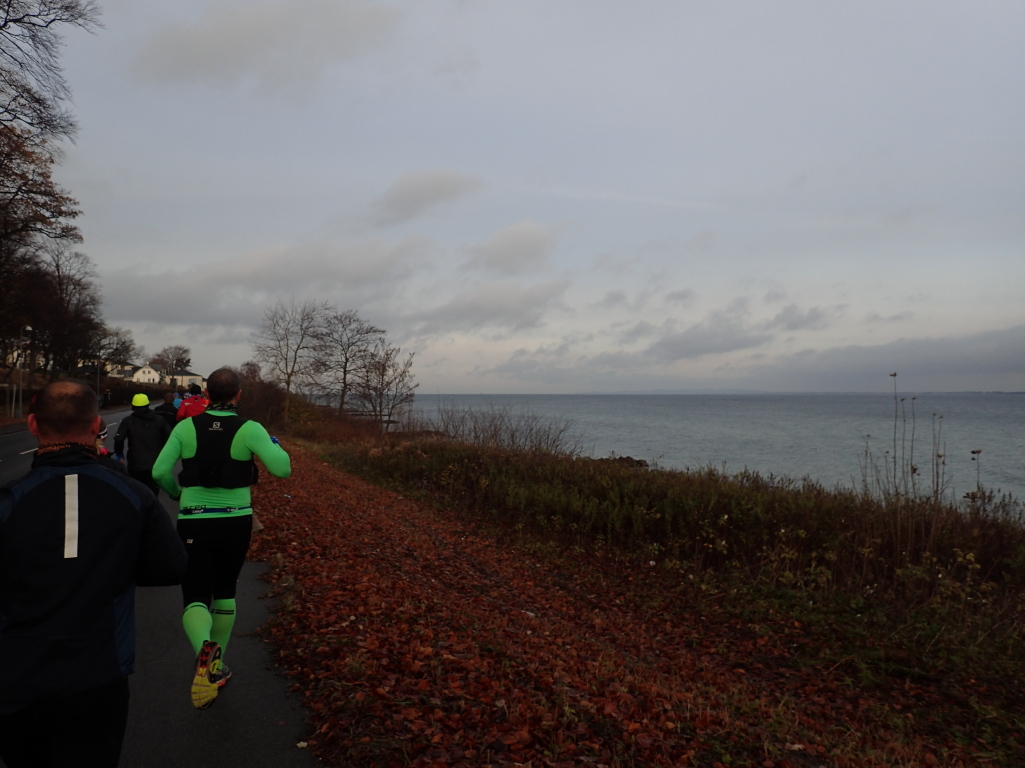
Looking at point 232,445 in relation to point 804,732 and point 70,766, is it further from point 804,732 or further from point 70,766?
point 804,732

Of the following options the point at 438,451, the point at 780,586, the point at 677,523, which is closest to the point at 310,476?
the point at 438,451

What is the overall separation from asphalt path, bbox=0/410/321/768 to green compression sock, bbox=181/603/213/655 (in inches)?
20.5

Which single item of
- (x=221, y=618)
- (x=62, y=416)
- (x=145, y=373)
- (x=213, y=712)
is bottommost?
(x=213, y=712)

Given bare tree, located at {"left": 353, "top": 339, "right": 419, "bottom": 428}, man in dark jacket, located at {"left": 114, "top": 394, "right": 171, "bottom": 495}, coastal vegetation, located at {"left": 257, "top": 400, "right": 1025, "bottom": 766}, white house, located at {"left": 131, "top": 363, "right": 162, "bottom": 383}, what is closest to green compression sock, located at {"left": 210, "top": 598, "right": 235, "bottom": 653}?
coastal vegetation, located at {"left": 257, "top": 400, "right": 1025, "bottom": 766}

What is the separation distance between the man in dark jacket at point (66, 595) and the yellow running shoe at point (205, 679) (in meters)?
1.70

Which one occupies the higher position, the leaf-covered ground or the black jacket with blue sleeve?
the black jacket with blue sleeve

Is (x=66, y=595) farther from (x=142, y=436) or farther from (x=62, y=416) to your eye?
(x=142, y=436)

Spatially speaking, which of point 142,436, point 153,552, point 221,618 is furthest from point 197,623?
point 142,436

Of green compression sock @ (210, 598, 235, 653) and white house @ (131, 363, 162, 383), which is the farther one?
white house @ (131, 363, 162, 383)

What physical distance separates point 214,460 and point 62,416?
1672 mm

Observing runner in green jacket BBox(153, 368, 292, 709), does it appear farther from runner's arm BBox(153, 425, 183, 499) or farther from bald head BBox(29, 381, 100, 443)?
bald head BBox(29, 381, 100, 443)

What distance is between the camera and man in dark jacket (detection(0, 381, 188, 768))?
214 centimetres

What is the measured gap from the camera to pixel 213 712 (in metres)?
4.20

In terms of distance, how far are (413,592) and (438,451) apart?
11.7 meters
